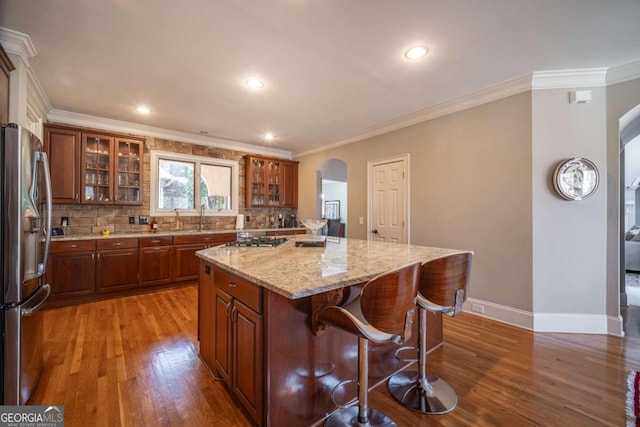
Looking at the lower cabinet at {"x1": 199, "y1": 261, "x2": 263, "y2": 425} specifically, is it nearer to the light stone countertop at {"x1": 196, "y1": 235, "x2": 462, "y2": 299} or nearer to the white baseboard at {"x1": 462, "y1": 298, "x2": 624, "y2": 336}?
the light stone countertop at {"x1": 196, "y1": 235, "x2": 462, "y2": 299}

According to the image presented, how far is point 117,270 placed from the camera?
3873 millimetres

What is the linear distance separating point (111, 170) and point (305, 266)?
13.6 feet

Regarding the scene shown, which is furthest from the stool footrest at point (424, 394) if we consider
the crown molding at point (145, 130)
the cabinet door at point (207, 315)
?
the crown molding at point (145, 130)

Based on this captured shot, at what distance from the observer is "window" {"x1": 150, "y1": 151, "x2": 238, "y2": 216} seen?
475 centimetres

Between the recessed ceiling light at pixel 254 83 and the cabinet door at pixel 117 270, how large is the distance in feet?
9.73

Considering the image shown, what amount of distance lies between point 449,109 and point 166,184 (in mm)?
4726

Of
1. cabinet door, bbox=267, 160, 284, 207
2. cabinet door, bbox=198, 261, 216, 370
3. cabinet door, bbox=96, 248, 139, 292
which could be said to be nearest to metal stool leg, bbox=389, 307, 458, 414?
cabinet door, bbox=198, 261, 216, 370

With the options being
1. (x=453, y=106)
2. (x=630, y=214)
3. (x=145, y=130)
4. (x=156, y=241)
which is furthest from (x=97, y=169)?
(x=630, y=214)

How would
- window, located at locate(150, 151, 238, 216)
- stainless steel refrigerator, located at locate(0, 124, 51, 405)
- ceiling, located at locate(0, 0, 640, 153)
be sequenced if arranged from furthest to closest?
1. window, located at locate(150, 151, 238, 216)
2. ceiling, located at locate(0, 0, 640, 153)
3. stainless steel refrigerator, located at locate(0, 124, 51, 405)

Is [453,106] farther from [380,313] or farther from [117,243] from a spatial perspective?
[117,243]

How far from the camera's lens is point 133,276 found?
400 centimetres

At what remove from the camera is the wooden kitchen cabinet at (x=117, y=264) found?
3.75m

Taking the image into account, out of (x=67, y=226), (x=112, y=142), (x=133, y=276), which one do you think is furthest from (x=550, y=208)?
(x=67, y=226)

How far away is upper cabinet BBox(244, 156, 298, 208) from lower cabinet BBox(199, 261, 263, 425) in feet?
12.4
